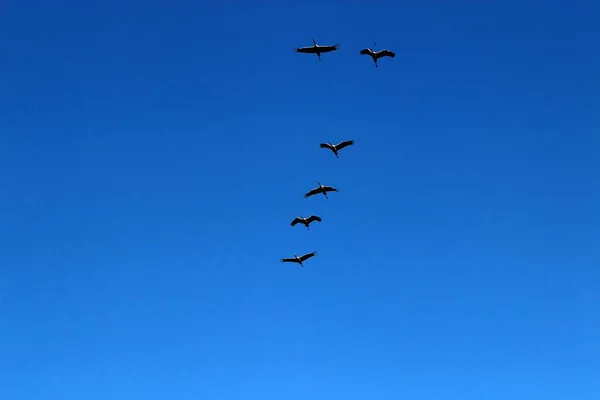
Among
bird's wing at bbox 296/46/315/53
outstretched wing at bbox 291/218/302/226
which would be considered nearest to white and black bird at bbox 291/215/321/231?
outstretched wing at bbox 291/218/302/226

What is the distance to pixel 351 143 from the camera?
481ft

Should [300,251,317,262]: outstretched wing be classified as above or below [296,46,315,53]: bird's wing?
below

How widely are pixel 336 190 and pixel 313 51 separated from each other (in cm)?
2608

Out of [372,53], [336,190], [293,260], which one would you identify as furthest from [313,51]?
[293,260]

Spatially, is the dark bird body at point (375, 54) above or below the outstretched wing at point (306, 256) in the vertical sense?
above

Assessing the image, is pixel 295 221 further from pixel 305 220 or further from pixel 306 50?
pixel 306 50

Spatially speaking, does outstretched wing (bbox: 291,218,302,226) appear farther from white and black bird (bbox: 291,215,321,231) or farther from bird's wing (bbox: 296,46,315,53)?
bird's wing (bbox: 296,46,315,53)

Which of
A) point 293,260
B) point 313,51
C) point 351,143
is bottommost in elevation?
point 293,260

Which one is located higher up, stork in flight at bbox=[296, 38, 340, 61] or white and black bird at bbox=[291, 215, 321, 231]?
stork in flight at bbox=[296, 38, 340, 61]

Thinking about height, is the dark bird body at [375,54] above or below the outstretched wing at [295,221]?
above

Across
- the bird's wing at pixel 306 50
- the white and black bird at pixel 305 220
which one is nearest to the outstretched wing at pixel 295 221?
the white and black bird at pixel 305 220

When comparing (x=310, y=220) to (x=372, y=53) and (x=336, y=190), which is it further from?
(x=372, y=53)

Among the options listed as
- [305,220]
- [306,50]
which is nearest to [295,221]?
[305,220]

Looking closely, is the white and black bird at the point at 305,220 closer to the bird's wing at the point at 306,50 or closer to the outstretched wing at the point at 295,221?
the outstretched wing at the point at 295,221
